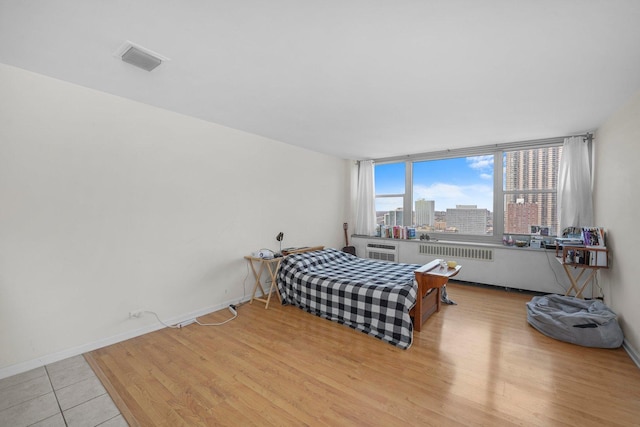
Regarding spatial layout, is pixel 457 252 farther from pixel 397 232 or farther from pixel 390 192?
pixel 390 192

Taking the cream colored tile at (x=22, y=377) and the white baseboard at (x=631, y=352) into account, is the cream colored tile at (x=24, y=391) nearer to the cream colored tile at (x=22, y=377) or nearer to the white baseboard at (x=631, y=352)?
the cream colored tile at (x=22, y=377)

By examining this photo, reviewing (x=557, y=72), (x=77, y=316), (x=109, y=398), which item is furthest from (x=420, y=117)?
(x=77, y=316)

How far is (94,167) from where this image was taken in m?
2.35

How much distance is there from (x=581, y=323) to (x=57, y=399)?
4.27m

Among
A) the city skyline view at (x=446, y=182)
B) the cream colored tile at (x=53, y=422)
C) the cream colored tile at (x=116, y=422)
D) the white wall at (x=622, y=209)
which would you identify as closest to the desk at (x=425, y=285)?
the white wall at (x=622, y=209)

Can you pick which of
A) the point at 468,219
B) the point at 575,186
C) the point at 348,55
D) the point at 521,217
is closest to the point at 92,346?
the point at 348,55

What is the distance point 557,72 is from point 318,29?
73.4 inches

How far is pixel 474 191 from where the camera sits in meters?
4.52

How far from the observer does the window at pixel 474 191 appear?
3980 mm

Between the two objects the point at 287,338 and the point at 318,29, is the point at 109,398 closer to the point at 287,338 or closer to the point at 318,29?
the point at 287,338

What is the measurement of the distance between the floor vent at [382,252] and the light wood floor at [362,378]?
7.05 ft

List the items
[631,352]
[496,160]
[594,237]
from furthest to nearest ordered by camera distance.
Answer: [496,160] < [594,237] < [631,352]

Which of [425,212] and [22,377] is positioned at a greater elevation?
[425,212]

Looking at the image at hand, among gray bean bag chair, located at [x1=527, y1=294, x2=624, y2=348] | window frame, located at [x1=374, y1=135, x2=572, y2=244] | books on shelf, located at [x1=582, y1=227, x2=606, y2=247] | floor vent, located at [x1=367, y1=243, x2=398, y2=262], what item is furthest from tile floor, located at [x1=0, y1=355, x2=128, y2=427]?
window frame, located at [x1=374, y1=135, x2=572, y2=244]
